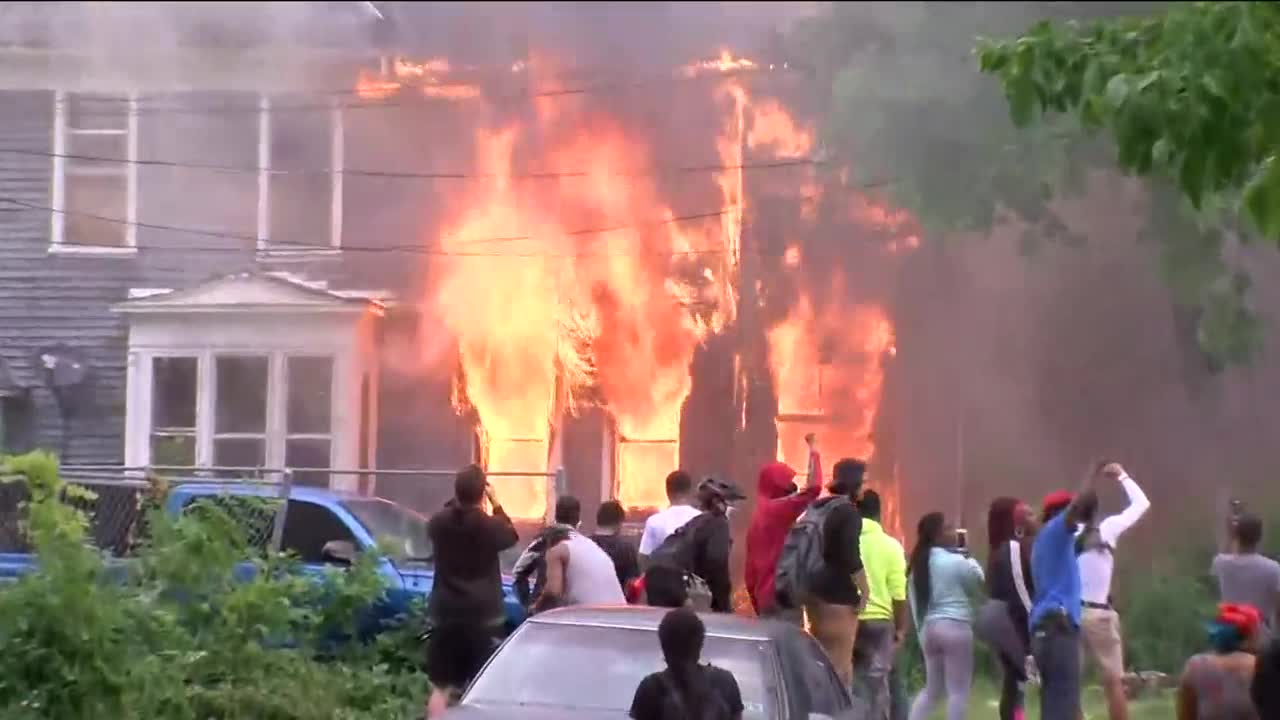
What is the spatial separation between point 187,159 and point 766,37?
556 cm

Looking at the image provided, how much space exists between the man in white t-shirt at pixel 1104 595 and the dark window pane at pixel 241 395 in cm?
810

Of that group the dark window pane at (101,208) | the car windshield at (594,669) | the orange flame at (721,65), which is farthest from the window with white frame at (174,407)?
the car windshield at (594,669)

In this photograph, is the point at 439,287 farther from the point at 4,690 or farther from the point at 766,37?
the point at 4,690

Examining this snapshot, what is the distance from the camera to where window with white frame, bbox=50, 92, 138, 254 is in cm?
1507

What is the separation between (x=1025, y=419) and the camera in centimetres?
1523

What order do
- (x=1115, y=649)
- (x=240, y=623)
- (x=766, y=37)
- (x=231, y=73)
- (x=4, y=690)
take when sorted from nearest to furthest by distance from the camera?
(x=4, y=690) < (x=240, y=623) < (x=1115, y=649) < (x=766, y=37) < (x=231, y=73)

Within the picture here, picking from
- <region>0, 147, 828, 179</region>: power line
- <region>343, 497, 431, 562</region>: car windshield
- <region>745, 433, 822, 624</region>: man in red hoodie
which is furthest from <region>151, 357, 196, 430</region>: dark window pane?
<region>745, 433, 822, 624</region>: man in red hoodie

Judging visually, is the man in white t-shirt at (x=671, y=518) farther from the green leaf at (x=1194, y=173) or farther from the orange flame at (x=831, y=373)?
the orange flame at (x=831, y=373)

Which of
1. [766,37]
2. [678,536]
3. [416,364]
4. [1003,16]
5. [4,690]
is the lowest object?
[4,690]

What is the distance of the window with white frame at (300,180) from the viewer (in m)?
15.8

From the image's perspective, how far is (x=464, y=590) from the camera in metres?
9.12

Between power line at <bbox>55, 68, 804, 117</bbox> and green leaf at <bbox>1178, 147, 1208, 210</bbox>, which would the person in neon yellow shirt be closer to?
green leaf at <bbox>1178, 147, 1208, 210</bbox>

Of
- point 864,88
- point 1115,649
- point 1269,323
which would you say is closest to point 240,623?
point 1115,649

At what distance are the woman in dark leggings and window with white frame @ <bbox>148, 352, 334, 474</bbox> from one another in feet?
23.7
